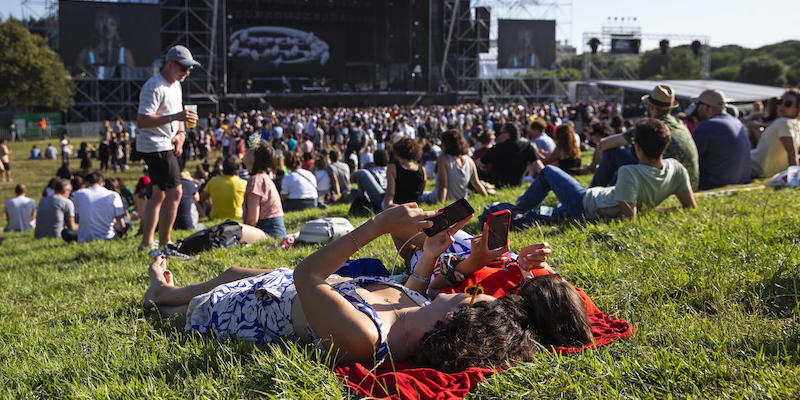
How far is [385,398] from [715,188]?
221 inches

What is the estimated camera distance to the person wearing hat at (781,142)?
754 centimetres

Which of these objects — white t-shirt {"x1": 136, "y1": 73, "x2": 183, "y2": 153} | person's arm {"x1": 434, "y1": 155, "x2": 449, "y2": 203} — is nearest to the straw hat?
person's arm {"x1": 434, "y1": 155, "x2": 449, "y2": 203}

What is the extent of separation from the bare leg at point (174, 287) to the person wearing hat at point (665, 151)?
3473 mm

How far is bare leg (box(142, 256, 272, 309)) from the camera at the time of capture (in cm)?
356

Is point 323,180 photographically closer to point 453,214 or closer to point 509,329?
point 453,214

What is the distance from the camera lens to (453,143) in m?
7.71

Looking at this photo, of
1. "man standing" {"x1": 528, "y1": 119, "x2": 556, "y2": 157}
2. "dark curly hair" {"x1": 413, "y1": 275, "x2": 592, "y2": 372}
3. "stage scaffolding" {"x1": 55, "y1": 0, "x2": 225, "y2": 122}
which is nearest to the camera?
"dark curly hair" {"x1": 413, "y1": 275, "x2": 592, "y2": 372}

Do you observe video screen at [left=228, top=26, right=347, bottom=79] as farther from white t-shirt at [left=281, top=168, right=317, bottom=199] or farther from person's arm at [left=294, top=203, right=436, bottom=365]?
person's arm at [left=294, top=203, right=436, bottom=365]

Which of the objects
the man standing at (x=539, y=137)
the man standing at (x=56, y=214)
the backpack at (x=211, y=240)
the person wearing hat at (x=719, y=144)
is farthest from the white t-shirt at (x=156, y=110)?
the man standing at (x=539, y=137)

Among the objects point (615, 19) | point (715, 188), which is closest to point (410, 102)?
point (615, 19)

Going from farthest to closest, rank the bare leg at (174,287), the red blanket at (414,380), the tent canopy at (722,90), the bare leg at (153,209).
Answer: the tent canopy at (722,90) → the bare leg at (153,209) → the bare leg at (174,287) → the red blanket at (414,380)

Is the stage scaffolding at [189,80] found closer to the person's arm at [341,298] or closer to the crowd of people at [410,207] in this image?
the crowd of people at [410,207]

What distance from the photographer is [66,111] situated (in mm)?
36312

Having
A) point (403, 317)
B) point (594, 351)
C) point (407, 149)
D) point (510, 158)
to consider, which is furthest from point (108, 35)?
point (594, 351)
